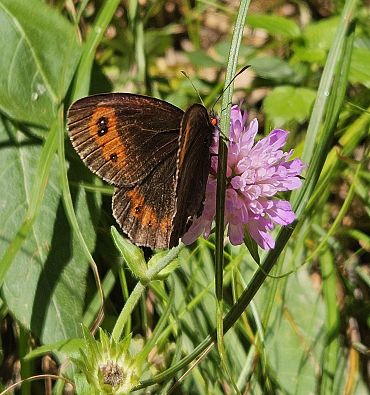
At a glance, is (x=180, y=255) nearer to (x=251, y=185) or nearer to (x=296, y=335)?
(x=296, y=335)

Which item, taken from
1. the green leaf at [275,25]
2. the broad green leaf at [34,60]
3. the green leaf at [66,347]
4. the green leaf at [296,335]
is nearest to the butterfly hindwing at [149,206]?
the green leaf at [66,347]

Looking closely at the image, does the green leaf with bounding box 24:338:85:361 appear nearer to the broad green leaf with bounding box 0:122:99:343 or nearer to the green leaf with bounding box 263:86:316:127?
the broad green leaf with bounding box 0:122:99:343

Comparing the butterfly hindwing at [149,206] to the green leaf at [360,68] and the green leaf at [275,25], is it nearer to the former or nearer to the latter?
the green leaf at [360,68]

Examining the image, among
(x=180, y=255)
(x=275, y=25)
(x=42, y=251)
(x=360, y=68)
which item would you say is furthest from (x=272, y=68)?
(x=42, y=251)

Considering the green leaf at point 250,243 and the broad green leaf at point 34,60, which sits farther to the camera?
the broad green leaf at point 34,60

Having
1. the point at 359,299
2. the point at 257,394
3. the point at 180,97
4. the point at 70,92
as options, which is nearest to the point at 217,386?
the point at 257,394

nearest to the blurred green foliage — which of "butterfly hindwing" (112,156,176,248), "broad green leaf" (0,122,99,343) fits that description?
"broad green leaf" (0,122,99,343)

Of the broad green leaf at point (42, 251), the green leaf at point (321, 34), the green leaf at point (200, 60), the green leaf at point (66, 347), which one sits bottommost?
the green leaf at point (66, 347)
